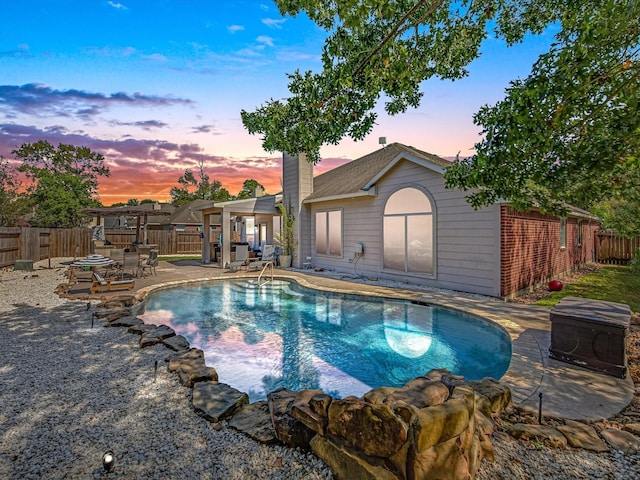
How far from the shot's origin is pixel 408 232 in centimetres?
1084

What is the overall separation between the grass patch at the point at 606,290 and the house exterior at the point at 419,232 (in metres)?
0.82

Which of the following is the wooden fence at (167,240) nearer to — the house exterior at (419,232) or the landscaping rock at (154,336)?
the house exterior at (419,232)

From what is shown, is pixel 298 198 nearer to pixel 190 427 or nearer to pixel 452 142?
pixel 452 142

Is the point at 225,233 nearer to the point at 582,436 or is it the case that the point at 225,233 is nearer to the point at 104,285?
the point at 104,285

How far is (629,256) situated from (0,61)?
96.9 feet

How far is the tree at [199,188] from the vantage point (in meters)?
52.0

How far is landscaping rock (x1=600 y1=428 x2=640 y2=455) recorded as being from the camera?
2547 millimetres

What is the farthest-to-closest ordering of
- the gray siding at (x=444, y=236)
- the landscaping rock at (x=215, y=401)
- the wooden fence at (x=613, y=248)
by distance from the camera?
the wooden fence at (x=613, y=248) < the gray siding at (x=444, y=236) < the landscaping rock at (x=215, y=401)

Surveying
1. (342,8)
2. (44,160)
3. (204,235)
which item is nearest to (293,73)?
(342,8)

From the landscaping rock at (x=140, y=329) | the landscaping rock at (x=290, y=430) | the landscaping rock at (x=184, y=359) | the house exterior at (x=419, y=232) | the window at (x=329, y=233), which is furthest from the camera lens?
the window at (x=329, y=233)

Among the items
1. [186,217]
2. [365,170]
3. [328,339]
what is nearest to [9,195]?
[186,217]

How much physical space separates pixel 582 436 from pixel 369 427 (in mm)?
1944

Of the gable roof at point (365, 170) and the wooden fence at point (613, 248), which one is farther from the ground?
the gable roof at point (365, 170)

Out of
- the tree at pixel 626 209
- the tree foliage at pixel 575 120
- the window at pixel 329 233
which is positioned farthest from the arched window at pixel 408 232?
the tree foliage at pixel 575 120
